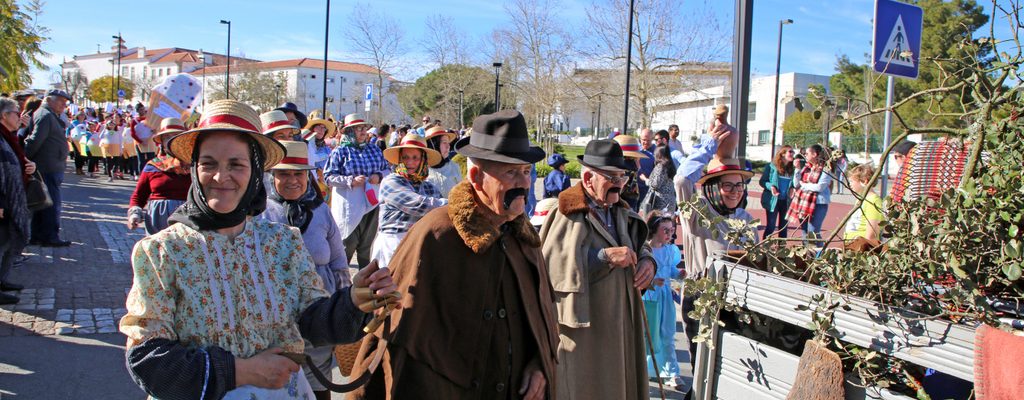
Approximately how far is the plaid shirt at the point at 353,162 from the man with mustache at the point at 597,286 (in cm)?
381

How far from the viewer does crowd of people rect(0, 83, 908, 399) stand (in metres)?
2.17

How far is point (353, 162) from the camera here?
768 centimetres

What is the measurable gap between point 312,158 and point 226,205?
24.5 ft

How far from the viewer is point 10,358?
18.1ft

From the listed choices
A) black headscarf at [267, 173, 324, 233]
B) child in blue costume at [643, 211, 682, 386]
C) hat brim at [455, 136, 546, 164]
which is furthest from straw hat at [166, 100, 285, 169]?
child in blue costume at [643, 211, 682, 386]

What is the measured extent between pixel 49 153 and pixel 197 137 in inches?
365

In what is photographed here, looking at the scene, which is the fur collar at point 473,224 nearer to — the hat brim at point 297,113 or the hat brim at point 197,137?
the hat brim at point 197,137

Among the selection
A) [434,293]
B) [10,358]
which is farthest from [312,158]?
[434,293]

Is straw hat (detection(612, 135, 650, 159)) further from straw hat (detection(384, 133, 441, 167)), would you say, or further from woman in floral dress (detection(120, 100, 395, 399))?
woman in floral dress (detection(120, 100, 395, 399))

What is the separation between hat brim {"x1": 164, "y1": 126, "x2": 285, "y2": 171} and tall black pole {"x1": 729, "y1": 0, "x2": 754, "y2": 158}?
15.9 ft

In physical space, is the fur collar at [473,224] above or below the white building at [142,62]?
below

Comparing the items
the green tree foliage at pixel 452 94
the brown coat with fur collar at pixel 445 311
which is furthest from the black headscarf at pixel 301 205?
the green tree foliage at pixel 452 94

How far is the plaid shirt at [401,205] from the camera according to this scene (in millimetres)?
5539

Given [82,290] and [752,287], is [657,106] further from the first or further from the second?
[752,287]
